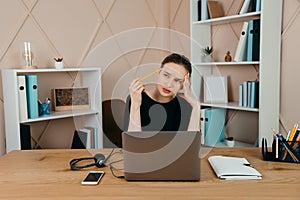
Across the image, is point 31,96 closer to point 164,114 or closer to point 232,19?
point 164,114

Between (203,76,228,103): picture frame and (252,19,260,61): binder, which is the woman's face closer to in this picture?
(252,19,260,61): binder

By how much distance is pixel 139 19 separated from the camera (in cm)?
301

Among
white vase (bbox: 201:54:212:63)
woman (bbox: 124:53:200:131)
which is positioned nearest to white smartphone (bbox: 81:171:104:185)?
woman (bbox: 124:53:200:131)

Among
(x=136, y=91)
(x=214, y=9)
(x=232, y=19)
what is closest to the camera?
(x=136, y=91)

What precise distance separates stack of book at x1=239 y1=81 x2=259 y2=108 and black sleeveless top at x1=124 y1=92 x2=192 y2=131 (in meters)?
0.88

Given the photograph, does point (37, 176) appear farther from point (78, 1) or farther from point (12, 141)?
point (78, 1)

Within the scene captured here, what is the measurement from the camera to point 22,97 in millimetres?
2051

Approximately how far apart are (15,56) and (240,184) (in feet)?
6.27

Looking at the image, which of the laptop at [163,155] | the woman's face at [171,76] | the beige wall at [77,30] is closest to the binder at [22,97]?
the beige wall at [77,30]

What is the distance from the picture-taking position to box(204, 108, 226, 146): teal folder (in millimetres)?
2486

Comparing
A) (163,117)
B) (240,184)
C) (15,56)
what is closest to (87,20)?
(15,56)

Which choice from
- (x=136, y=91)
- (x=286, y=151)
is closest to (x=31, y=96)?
(x=136, y=91)

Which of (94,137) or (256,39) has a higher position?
(256,39)

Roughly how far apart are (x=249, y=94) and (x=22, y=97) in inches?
61.7
